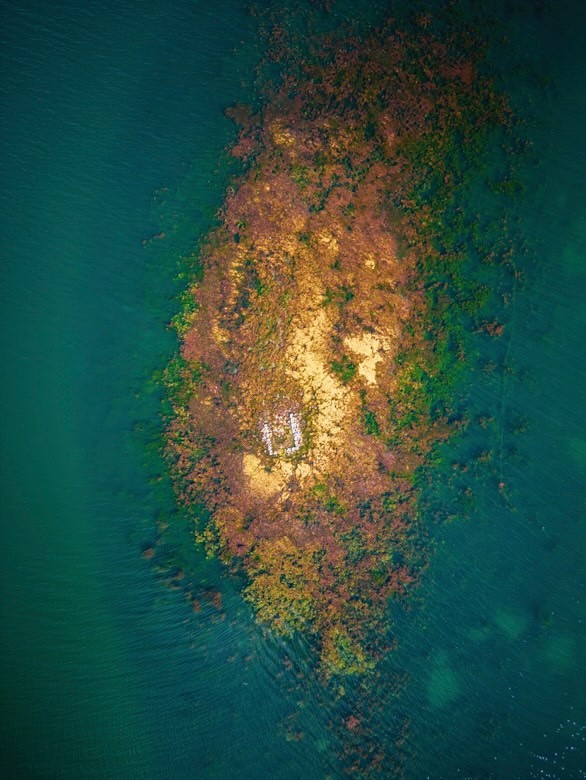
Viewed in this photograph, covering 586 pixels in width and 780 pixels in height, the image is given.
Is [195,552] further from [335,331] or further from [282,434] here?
[335,331]

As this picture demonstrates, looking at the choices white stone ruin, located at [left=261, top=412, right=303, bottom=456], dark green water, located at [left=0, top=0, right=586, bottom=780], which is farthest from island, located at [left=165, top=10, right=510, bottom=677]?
dark green water, located at [left=0, top=0, right=586, bottom=780]

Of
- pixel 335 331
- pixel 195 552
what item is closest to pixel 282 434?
pixel 335 331

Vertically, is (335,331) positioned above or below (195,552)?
above

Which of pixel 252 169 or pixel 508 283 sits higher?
pixel 252 169

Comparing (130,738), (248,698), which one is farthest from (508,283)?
(130,738)

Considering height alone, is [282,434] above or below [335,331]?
below

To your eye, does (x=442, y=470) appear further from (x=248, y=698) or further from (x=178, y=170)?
(x=178, y=170)

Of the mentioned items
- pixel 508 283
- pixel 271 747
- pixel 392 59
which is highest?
pixel 392 59

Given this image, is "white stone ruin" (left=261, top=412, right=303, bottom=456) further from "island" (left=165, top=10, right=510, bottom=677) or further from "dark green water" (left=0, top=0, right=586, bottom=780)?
"dark green water" (left=0, top=0, right=586, bottom=780)

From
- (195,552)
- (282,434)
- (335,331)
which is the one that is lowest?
(195,552)
